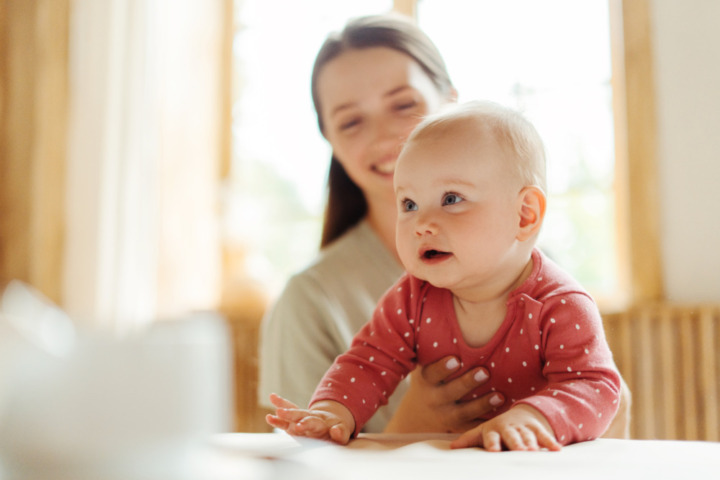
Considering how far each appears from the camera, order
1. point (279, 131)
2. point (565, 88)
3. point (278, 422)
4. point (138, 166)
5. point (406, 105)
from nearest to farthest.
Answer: point (278, 422), point (406, 105), point (565, 88), point (138, 166), point (279, 131)

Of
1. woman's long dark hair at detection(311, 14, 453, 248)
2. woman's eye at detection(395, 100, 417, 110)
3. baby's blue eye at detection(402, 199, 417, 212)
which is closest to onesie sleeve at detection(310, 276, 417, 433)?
baby's blue eye at detection(402, 199, 417, 212)

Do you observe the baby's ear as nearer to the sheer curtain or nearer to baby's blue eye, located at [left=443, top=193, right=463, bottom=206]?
baby's blue eye, located at [left=443, top=193, right=463, bottom=206]

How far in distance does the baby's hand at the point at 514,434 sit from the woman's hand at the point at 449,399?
0.16 m

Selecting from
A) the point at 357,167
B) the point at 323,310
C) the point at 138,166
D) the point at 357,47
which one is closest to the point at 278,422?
the point at 323,310

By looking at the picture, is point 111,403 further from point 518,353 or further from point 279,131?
point 279,131

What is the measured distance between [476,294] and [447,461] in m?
0.36

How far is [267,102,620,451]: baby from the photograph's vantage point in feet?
2.41

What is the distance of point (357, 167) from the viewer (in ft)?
4.62

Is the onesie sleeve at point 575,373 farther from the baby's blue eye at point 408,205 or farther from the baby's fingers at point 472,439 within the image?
the baby's blue eye at point 408,205

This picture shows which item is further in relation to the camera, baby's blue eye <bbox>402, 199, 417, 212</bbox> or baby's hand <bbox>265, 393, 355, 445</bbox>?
baby's blue eye <bbox>402, 199, 417, 212</bbox>

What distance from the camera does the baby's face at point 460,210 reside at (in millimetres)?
786

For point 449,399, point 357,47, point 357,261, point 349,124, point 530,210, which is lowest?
point 449,399

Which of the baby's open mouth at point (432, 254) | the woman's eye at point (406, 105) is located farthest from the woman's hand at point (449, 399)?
the woman's eye at point (406, 105)

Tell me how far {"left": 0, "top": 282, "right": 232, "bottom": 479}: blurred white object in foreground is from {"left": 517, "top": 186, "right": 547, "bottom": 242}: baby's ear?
1.99 feet
